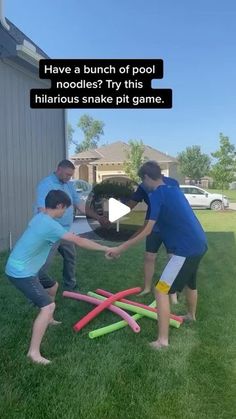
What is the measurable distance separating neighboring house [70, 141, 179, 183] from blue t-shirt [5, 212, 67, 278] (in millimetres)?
37137

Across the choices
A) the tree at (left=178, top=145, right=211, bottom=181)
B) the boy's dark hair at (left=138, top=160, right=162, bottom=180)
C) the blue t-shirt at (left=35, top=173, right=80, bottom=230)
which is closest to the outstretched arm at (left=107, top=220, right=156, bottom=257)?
the boy's dark hair at (left=138, top=160, right=162, bottom=180)

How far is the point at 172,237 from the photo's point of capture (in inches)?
170

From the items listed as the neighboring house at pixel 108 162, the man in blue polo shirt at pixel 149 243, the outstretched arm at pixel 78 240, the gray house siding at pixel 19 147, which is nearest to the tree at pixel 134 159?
the neighboring house at pixel 108 162

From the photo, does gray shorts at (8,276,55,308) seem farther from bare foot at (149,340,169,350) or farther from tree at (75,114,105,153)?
tree at (75,114,105,153)

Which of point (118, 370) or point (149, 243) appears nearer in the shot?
point (118, 370)

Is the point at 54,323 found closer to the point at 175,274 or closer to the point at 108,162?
the point at 175,274

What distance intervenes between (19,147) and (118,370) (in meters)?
7.35

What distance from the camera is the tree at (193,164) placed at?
7994 cm

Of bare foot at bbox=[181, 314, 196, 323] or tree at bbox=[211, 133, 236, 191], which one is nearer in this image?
bare foot at bbox=[181, 314, 196, 323]

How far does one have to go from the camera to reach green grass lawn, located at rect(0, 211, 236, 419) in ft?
10.3

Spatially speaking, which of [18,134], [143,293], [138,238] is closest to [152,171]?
[138,238]

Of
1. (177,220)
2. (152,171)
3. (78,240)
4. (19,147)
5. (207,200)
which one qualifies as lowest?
(207,200)

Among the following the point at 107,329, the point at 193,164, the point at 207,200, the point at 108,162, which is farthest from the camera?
the point at 193,164

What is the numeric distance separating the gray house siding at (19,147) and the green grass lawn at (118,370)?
4.26 metres
